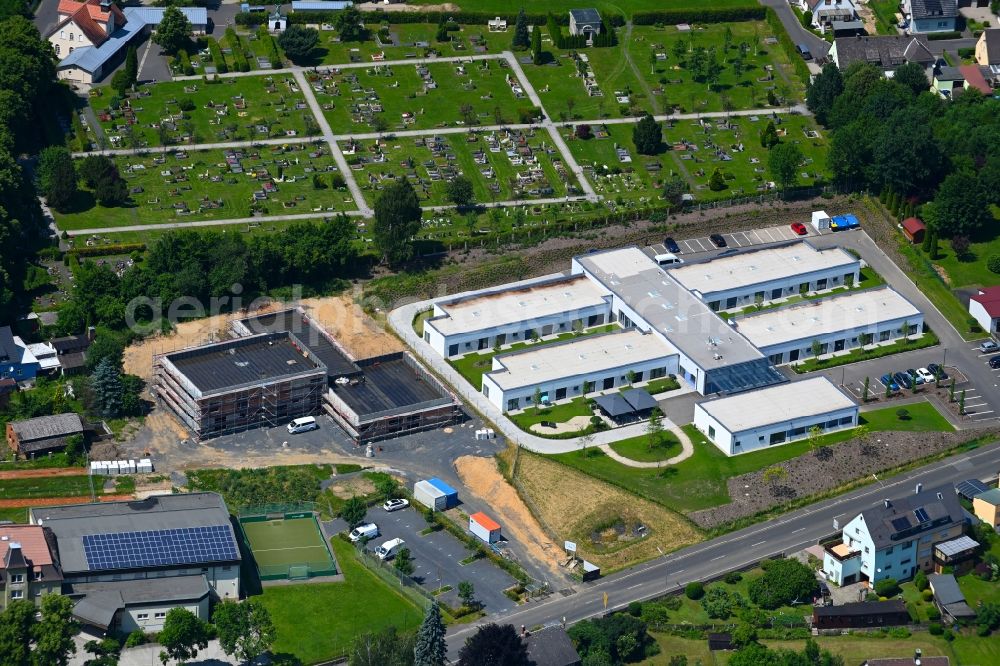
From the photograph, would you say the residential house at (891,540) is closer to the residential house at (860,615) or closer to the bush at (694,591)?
the residential house at (860,615)

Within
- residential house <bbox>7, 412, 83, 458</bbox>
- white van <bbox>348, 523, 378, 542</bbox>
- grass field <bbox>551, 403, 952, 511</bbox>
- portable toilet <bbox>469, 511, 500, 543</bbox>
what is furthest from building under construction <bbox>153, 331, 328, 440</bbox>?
grass field <bbox>551, 403, 952, 511</bbox>

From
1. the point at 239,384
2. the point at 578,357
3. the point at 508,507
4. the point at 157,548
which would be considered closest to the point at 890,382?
the point at 578,357

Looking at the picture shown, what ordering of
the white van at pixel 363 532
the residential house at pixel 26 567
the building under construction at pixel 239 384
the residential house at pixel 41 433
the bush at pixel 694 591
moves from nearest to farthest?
the residential house at pixel 26 567 → the bush at pixel 694 591 → the white van at pixel 363 532 → the residential house at pixel 41 433 → the building under construction at pixel 239 384

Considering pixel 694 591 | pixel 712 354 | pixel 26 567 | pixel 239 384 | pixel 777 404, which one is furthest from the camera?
pixel 712 354

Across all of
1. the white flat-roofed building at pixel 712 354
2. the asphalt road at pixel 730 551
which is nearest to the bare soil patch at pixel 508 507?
the asphalt road at pixel 730 551

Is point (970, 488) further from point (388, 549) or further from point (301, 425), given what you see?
point (301, 425)

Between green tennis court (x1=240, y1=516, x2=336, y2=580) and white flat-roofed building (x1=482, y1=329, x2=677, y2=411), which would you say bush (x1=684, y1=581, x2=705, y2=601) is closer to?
green tennis court (x1=240, y1=516, x2=336, y2=580)
